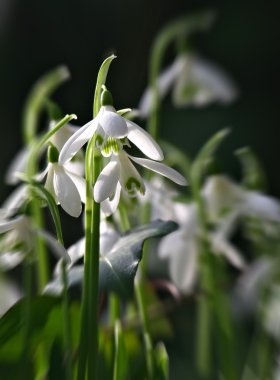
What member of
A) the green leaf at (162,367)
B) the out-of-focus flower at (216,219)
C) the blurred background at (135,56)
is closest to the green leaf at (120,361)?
the green leaf at (162,367)

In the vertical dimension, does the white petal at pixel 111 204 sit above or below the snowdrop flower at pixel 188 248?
above

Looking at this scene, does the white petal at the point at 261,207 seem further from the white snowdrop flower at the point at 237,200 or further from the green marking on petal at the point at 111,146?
the green marking on petal at the point at 111,146

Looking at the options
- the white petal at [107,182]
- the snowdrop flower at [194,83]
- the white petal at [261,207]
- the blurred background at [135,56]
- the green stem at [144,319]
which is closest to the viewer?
the white petal at [107,182]

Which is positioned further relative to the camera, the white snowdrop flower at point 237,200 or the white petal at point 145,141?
the white snowdrop flower at point 237,200

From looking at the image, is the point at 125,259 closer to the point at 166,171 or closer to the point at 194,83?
the point at 166,171

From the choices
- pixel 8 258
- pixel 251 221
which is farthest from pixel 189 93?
pixel 8 258

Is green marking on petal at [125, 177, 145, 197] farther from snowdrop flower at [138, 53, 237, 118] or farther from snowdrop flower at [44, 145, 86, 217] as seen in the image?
snowdrop flower at [138, 53, 237, 118]

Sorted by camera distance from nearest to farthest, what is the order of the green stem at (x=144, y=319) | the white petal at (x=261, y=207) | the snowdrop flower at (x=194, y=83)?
the green stem at (x=144, y=319) → the white petal at (x=261, y=207) → the snowdrop flower at (x=194, y=83)
